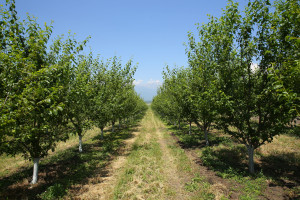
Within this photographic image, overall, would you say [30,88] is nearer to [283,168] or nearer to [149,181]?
[149,181]

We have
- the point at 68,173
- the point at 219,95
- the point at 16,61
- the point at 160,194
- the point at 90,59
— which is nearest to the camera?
the point at 16,61

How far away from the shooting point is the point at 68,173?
457 inches

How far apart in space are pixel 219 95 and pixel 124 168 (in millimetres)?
9439

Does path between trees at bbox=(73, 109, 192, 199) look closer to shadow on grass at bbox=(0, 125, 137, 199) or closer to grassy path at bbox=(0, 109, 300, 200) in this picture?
grassy path at bbox=(0, 109, 300, 200)

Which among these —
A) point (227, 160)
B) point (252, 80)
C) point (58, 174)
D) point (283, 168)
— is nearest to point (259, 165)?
point (283, 168)

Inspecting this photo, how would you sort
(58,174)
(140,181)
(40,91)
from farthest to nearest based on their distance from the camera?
1. (58,174)
2. (140,181)
3. (40,91)

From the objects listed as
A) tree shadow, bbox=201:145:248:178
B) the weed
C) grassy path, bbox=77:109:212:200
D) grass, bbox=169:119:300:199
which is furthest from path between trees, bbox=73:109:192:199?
tree shadow, bbox=201:145:248:178

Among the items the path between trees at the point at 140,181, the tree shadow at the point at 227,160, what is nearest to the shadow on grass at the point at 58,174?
the path between trees at the point at 140,181

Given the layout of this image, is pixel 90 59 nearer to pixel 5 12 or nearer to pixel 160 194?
pixel 5 12

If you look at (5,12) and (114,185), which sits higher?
(5,12)

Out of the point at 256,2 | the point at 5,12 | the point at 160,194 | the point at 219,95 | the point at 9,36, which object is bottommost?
the point at 160,194

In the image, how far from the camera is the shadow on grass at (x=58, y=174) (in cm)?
878

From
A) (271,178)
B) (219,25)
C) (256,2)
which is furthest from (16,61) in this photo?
(271,178)

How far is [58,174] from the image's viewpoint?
1141 centimetres
